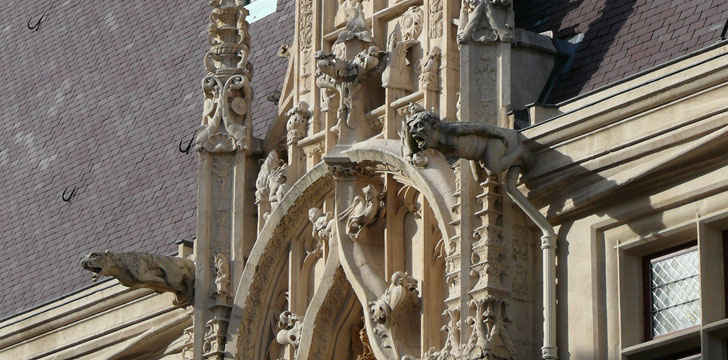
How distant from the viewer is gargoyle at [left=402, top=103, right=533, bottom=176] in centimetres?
2734

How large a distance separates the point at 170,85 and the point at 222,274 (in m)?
6.05

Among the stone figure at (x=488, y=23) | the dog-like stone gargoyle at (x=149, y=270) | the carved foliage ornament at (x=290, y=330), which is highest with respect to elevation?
the stone figure at (x=488, y=23)

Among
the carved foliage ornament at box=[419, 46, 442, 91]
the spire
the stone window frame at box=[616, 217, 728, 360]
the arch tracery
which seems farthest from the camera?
the spire

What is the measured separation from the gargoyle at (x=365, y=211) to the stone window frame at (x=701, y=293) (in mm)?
3693

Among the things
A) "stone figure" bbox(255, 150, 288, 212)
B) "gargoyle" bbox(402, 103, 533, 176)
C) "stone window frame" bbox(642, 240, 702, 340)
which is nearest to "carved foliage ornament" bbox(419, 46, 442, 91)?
"gargoyle" bbox(402, 103, 533, 176)

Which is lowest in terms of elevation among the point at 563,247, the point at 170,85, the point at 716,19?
the point at 563,247

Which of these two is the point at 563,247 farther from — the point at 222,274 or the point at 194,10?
the point at 194,10

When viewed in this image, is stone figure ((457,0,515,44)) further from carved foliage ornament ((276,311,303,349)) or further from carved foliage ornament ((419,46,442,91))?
carved foliage ornament ((276,311,303,349))

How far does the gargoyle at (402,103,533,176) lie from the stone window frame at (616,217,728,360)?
5.22ft

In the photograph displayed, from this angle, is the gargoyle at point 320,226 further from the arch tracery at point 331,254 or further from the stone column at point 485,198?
the stone column at point 485,198

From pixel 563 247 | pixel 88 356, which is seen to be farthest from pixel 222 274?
pixel 563 247

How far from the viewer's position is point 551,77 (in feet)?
95.3

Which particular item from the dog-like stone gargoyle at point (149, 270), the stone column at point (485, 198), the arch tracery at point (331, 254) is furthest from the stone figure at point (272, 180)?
the stone column at point (485, 198)

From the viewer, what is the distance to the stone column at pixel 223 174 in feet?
104
